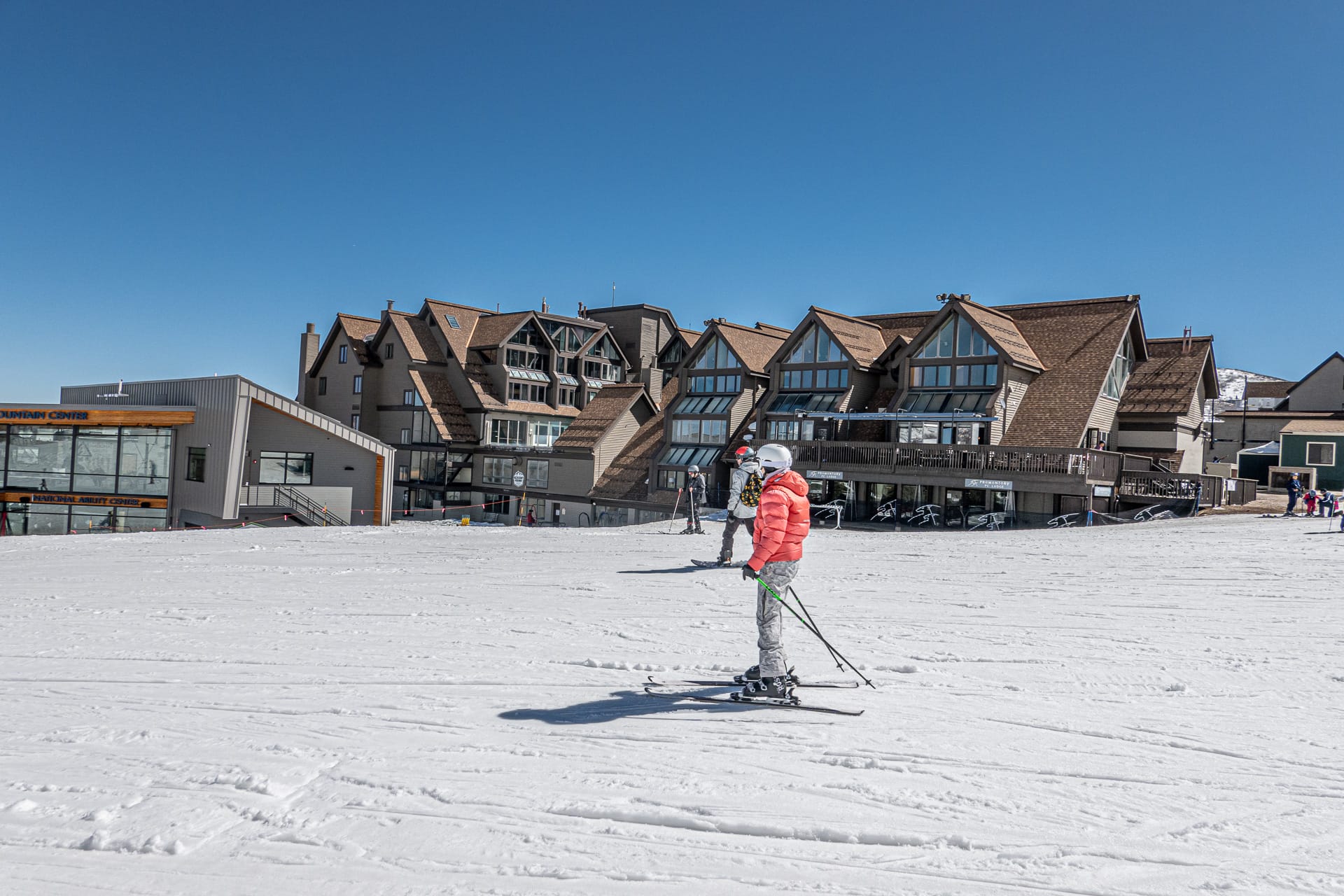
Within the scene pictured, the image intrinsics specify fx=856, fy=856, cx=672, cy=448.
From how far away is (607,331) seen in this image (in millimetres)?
53594

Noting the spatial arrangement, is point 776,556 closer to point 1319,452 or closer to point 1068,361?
point 1068,361

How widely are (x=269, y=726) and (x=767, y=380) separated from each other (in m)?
36.6

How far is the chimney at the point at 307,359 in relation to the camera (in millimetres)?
54594

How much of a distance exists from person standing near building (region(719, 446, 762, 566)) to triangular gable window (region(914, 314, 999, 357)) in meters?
22.6

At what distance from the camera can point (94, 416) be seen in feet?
89.5

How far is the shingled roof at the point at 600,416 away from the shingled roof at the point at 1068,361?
19.7 meters

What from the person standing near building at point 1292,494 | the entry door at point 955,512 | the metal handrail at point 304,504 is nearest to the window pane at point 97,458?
the metal handrail at point 304,504

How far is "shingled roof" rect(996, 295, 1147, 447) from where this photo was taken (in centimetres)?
3127

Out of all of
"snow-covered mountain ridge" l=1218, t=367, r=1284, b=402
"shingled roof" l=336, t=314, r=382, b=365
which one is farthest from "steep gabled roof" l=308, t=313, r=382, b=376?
"snow-covered mountain ridge" l=1218, t=367, r=1284, b=402

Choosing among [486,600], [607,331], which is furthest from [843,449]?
[607,331]

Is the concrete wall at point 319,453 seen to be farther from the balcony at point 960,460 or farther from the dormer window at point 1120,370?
the dormer window at point 1120,370

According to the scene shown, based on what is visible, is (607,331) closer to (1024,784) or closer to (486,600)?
(486,600)

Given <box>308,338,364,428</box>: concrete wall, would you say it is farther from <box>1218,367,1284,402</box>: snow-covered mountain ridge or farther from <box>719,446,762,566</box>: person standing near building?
<box>1218,367,1284,402</box>: snow-covered mountain ridge

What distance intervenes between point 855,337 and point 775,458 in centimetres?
3229
